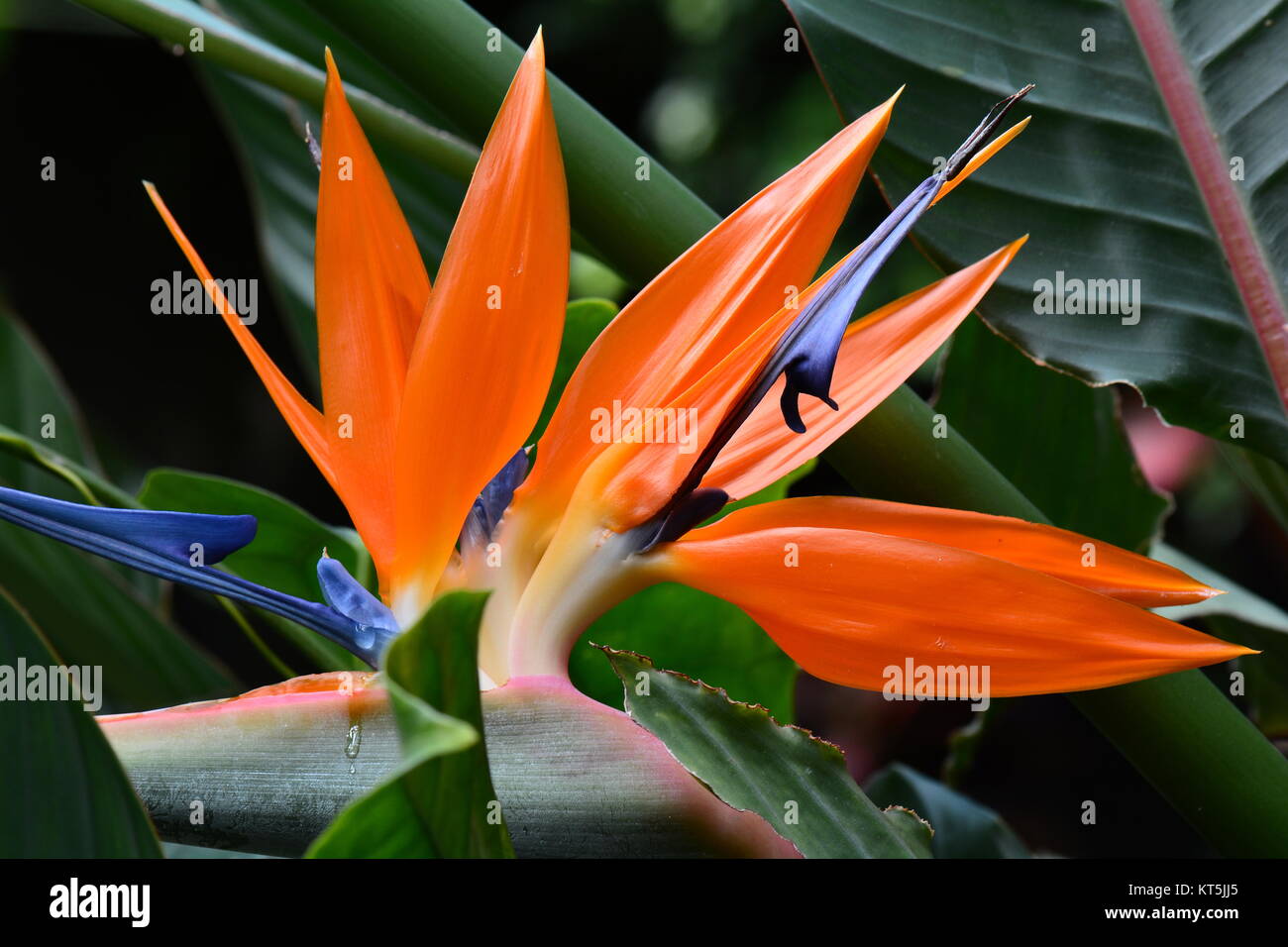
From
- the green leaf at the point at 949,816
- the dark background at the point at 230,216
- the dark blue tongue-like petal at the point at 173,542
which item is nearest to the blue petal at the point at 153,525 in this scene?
the dark blue tongue-like petal at the point at 173,542

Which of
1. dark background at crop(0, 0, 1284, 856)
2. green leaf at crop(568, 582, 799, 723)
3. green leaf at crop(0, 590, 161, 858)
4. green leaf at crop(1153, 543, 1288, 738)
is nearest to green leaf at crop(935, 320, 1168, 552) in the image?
green leaf at crop(1153, 543, 1288, 738)

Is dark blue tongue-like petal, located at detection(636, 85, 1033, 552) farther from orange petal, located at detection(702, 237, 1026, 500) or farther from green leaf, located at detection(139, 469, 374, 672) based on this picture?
green leaf, located at detection(139, 469, 374, 672)

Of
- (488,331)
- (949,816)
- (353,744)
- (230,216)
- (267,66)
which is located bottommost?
(949,816)

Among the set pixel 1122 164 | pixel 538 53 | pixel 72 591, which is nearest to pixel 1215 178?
pixel 1122 164

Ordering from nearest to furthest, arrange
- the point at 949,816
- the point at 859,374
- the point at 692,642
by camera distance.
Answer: the point at 859,374 < the point at 692,642 < the point at 949,816

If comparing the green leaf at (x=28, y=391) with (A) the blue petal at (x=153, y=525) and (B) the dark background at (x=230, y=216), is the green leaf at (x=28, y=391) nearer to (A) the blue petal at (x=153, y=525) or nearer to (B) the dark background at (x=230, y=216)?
(A) the blue petal at (x=153, y=525)

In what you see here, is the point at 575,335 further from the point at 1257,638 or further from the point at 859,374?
the point at 1257,638
